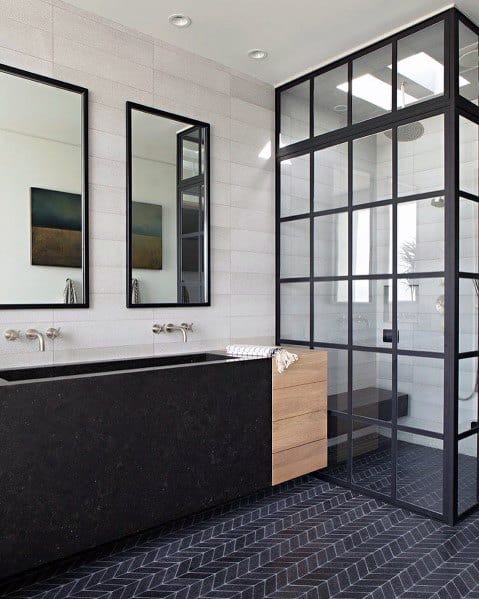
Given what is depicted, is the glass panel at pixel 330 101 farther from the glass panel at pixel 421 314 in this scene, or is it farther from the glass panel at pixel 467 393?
the glass panel at pixel 467 393

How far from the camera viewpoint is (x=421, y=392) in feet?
10.1

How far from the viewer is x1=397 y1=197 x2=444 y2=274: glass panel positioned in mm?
3004

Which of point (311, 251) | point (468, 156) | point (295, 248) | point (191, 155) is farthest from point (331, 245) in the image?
point (191, 155)

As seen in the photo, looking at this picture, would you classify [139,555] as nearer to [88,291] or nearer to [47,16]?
[88,291]

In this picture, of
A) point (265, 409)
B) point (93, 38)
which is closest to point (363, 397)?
point (265, 409)

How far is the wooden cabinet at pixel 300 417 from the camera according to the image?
3.19 m

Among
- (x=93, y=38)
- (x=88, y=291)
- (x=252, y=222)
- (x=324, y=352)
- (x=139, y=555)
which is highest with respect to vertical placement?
(x=93, y=38)

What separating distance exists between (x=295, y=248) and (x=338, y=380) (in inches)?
41.6

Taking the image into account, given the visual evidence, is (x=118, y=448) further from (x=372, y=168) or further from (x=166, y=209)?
(x=372, y=168)

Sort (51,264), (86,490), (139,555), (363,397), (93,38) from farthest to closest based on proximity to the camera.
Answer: (363,397)
(93,38)
(51,264)
(139,555)
(86,490)

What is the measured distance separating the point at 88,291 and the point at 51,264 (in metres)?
0.26

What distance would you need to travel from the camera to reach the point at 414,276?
3.12 metres

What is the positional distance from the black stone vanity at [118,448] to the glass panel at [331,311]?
0.73 m

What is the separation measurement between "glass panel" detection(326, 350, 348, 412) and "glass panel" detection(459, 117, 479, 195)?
132 centimetres
